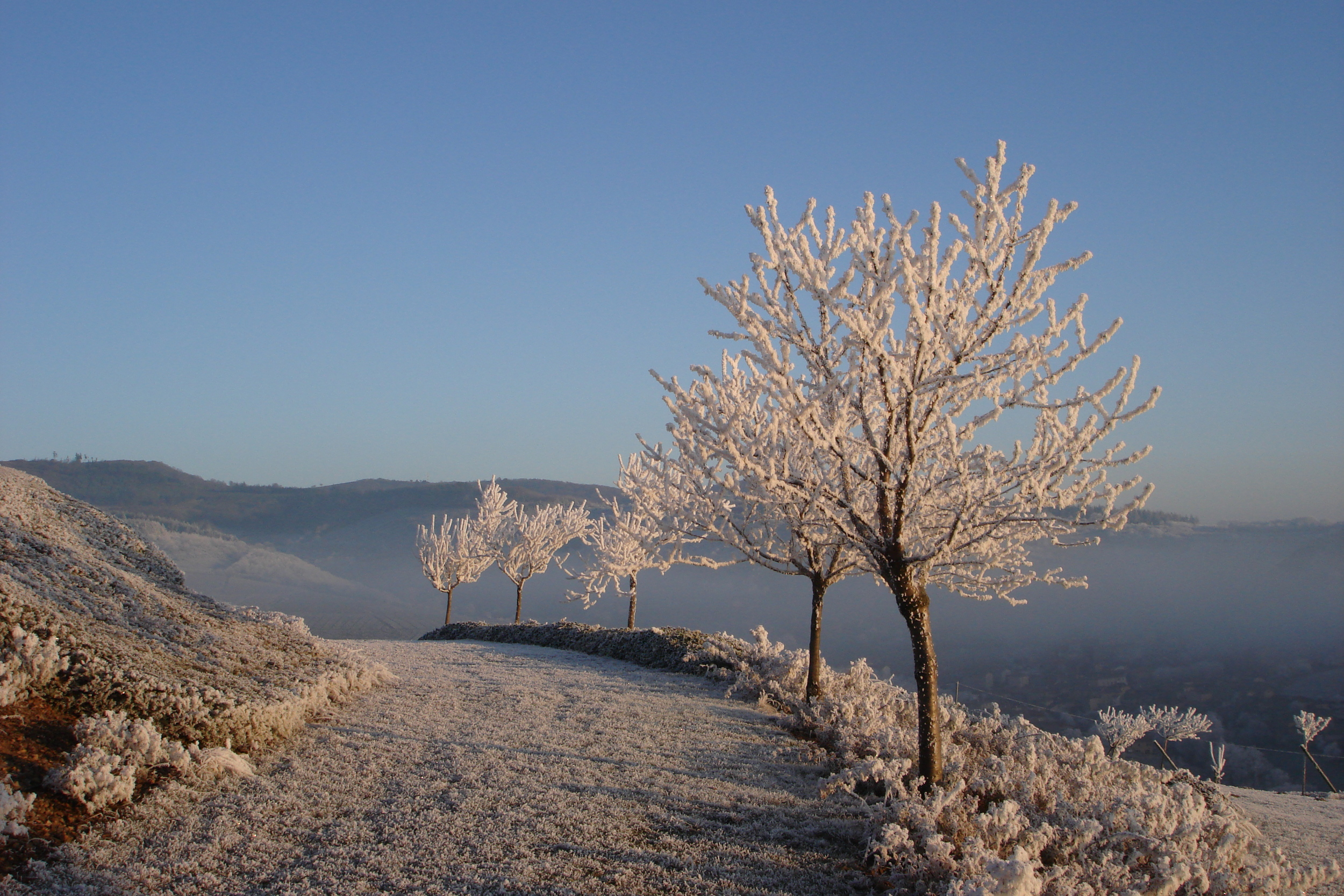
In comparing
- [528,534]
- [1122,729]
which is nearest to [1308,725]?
[1122,729]

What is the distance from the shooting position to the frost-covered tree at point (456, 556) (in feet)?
80.9

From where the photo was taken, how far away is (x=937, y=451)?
239 inches

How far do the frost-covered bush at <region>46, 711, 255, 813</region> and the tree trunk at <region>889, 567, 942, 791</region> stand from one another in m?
5.31

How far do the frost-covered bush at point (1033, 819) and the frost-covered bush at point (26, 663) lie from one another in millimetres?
6149

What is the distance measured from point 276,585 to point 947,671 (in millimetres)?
73382

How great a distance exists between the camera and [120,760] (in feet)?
15.4

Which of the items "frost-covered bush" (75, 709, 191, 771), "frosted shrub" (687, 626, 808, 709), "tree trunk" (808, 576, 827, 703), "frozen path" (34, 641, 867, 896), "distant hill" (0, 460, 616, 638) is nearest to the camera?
"frozen path" (34, 641, 867, 896)

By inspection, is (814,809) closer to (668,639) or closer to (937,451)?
(937,451)

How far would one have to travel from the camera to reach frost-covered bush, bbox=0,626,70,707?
16.3ft

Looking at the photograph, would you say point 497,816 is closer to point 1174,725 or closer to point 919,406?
point 919,406

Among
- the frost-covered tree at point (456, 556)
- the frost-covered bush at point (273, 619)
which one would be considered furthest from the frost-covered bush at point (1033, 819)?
the frost-covered tree at point (456, 556)

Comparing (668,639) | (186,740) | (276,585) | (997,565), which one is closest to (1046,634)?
(668,639)

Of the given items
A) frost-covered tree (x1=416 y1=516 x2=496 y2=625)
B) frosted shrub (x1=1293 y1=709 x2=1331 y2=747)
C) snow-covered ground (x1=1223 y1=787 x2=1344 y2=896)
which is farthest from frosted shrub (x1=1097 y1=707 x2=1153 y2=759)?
frost-covered tree (x1=416 y1=516 x2=496 y2=625)

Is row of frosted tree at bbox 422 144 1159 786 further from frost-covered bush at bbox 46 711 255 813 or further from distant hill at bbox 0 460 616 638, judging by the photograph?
distant hill at bbox 0 460 616 638
